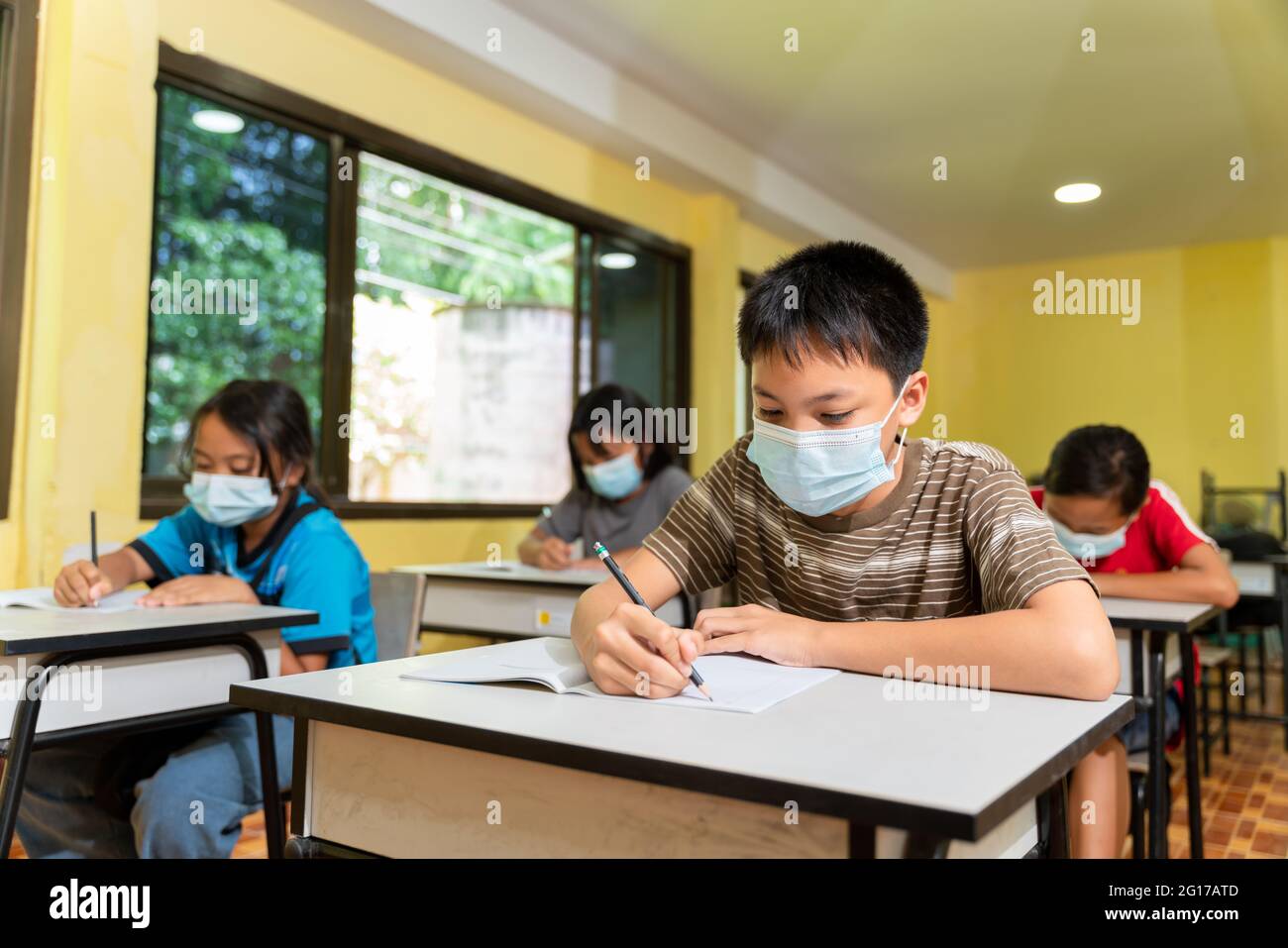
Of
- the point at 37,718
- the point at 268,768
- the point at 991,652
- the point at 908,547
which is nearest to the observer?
the point at 991,652

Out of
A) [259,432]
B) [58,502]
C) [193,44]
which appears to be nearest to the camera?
[259,432]

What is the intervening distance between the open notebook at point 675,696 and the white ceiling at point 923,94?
2966 mm

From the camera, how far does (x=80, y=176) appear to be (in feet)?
9.18

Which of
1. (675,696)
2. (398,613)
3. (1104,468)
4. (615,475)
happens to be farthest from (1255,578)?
(675,696)

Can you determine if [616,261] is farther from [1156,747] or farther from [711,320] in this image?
[1156,747]

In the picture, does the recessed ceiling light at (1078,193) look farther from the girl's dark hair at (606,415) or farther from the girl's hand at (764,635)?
the girl's hand at (764,635)

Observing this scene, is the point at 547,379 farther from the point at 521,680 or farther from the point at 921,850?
the point at 921,850

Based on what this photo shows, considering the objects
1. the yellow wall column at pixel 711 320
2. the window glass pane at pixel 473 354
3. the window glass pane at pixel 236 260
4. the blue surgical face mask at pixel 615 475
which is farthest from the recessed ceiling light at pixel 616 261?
the blue surgical face mask at pixel 615 475

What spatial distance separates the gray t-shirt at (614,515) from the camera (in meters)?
3.66

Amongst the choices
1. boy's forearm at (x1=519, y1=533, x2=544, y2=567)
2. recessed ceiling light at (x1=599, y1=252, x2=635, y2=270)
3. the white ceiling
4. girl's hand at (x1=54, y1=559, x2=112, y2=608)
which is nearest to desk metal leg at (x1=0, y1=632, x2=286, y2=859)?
girl's hand at (x1=54, y1=559, x2=112, y2=608)

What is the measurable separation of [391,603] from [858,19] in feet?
9.69

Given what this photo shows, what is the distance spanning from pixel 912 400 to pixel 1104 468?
1263 mm

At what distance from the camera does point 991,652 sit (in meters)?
1.16
